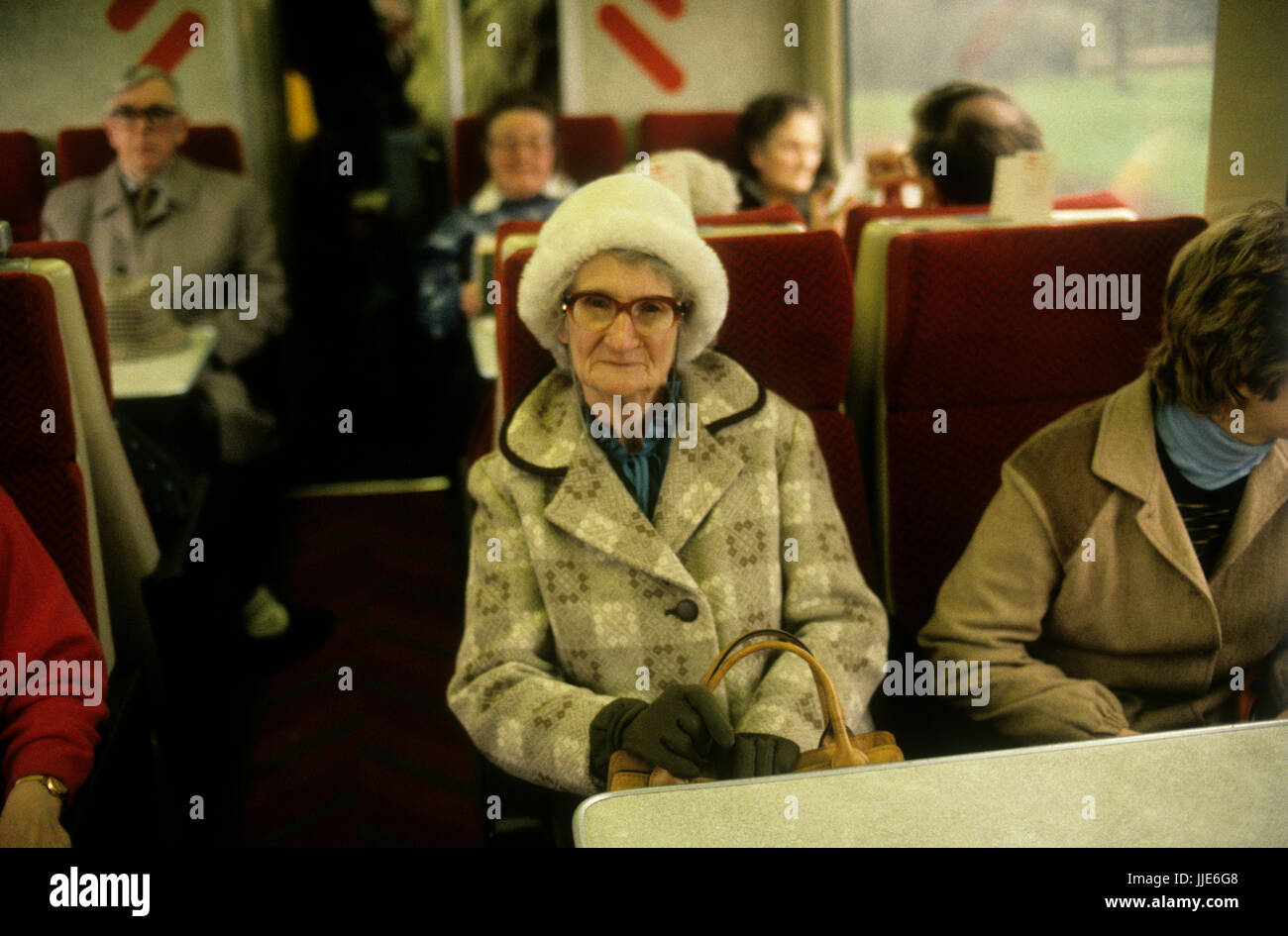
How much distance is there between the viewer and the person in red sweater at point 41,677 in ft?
4.42

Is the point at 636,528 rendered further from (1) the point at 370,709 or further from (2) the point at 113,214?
(2) the point at 113,214

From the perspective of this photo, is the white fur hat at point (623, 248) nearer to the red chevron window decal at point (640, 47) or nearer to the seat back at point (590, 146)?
the seat back at point (590, 146)

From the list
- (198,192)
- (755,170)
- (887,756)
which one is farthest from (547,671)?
(755,170)

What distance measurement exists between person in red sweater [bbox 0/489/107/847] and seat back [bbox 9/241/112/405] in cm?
45

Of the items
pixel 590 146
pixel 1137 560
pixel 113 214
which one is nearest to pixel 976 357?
pixel 1137 560

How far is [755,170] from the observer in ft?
13.3

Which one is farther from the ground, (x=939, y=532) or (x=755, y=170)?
(x=755, y=170)

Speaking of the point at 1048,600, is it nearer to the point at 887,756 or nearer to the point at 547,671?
the point at 887,756

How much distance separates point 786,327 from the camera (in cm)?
174

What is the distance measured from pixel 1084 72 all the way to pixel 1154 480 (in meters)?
2.01

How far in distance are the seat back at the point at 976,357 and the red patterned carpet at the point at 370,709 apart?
105 centimetres

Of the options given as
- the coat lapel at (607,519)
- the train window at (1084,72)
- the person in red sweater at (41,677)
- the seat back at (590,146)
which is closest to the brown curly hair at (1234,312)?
the coat lapel at (607,519)

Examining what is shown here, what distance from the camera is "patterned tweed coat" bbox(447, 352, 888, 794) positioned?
1.49 meters

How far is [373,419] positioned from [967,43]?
2.81 meters
